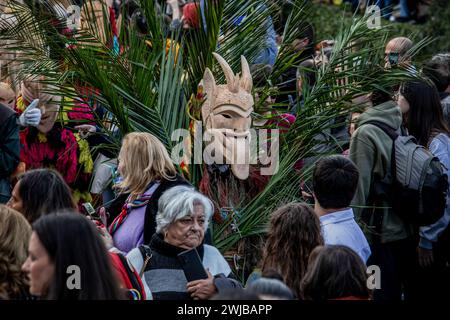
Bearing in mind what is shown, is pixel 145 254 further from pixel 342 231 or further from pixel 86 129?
pixel 86 129

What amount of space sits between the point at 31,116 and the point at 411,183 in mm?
2764

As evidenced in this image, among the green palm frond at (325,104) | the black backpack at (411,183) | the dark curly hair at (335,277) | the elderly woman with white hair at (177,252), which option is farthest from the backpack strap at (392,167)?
the dark curly hair at (335,277)

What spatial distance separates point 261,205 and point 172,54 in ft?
4.47

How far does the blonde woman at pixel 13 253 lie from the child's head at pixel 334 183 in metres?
1.93

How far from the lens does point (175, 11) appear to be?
477 inches

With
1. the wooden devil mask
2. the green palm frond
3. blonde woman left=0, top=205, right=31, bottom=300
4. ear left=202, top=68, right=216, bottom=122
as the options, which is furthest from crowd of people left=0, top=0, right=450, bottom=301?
ear left=202, top=68, right=216, bottom=122

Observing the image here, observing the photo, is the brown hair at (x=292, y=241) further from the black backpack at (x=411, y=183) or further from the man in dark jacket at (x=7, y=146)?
the man in dark jacket at (x=7, y=146)

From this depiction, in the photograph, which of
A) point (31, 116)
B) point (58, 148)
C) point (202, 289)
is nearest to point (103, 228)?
point (202, 289)

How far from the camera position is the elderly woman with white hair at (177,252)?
5.79 metres

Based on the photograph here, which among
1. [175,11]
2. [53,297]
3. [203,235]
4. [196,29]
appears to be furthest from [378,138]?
[175,11]

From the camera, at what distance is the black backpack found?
7.69 metres

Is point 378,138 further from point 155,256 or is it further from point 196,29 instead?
point 155,256

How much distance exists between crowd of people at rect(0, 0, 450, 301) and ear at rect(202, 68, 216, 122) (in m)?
0.63

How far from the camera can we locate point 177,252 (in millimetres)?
5930
